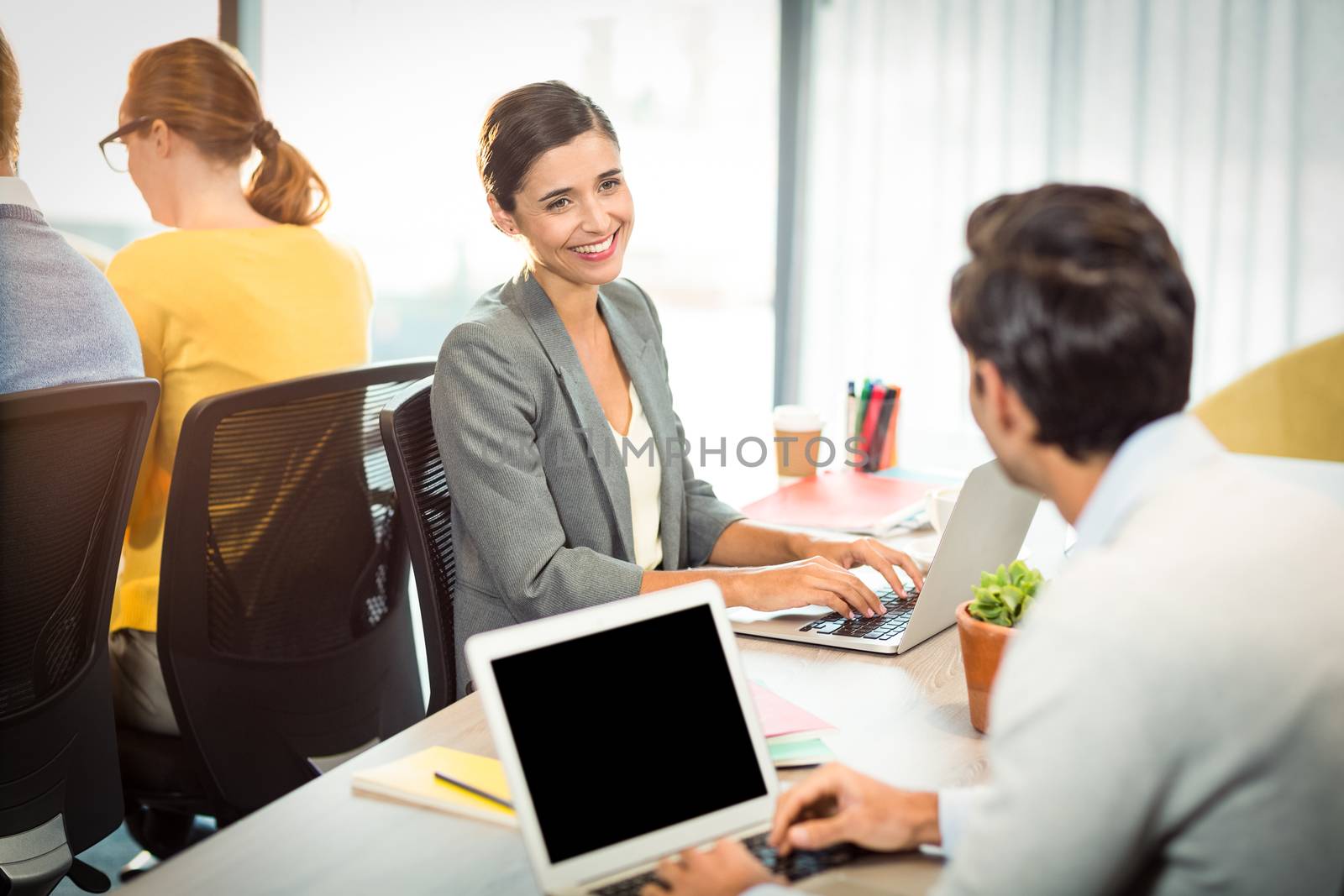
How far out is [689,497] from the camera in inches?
78.7

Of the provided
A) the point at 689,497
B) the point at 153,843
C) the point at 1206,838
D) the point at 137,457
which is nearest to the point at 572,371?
the point at 689,497

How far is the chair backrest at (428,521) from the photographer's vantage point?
1.65 metres

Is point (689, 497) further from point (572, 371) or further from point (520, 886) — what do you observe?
point (520, 886)

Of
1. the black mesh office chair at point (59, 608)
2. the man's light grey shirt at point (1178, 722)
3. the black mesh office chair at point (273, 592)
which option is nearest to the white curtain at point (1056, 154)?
the black mesh office chair at point (273, 592)

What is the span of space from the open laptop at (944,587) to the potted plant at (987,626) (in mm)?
157

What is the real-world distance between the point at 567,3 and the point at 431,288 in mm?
Result: 1181

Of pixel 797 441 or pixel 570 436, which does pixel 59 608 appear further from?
pixel 797 441

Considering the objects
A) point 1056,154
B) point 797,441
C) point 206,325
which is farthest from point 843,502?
point 1056,154

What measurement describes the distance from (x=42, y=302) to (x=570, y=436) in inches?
31.0

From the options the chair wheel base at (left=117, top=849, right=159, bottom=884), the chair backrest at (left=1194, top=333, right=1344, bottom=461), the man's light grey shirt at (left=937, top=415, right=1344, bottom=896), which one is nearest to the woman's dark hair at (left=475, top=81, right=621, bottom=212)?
the man's light grey shirt at (left=937, top=415, right=1344, bottom=896)

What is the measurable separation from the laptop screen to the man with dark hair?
282 mm

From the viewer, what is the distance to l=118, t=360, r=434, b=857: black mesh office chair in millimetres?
1791

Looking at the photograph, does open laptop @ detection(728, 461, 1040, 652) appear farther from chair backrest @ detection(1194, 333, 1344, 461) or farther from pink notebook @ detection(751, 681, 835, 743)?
chair backrest @ detection(1194, 333, 1344, 461)

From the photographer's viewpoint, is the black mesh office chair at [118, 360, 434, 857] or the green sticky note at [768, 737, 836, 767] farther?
the black mesh office chair at [118, 360, 434, 857]
